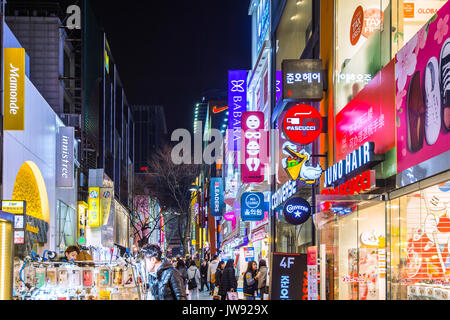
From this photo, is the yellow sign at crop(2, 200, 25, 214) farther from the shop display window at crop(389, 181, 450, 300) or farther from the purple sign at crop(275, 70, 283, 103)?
the shop display window at crop(389, 181, 450, 300)

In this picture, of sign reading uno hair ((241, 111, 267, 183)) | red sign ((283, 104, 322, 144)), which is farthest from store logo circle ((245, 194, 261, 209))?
red sign ((283, 104, 322, 144))

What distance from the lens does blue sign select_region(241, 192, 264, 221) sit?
2734 cm

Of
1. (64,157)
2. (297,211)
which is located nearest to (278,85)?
(297,211)

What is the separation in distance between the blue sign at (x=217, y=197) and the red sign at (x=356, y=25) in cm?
4392

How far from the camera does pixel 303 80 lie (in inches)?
598

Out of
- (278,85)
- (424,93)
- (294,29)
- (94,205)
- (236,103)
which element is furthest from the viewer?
(94,205)

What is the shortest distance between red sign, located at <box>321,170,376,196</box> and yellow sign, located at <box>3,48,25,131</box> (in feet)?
38.7

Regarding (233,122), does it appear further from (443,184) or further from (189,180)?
(443,184)

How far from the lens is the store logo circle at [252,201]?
2744cm

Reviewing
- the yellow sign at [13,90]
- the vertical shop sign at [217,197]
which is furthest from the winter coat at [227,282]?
the vertical shop sign at [217,197]

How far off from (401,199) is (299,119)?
18.8ft

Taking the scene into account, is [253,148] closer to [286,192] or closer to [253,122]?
[253,122]

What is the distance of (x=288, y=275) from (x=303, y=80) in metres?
4.87
